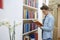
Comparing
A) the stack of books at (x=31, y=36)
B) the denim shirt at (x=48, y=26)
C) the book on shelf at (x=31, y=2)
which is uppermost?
the book on shelf at (x=31, y=2)

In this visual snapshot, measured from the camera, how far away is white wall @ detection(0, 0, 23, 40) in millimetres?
1730

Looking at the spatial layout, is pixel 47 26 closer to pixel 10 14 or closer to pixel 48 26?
pixel 48 26

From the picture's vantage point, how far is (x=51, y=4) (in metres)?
6.41

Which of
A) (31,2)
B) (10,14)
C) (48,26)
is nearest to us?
(10,14)

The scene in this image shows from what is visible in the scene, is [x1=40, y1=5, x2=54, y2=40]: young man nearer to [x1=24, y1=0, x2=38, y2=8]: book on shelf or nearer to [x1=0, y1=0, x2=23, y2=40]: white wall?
[x1=24, y1=0, x2=38, y2=8]: book on shelf

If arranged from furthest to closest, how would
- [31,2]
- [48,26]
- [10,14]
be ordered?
[31,2] → [48,26] → [10,14]

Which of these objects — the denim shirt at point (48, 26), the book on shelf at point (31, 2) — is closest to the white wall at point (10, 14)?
the book on shelf at point (31, 2)

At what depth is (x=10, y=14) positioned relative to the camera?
1.88 metres

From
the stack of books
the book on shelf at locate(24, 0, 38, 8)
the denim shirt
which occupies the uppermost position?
the book on shelf at locate(24, 0, 38, 8)

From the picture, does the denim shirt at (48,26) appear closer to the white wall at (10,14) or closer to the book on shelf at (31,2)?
the book on shelf at (31,2)

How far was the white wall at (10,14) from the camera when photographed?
173 cm

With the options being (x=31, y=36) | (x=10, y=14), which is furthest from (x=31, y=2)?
(x=10, y=14)

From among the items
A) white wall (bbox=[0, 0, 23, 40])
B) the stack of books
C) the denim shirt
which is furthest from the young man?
white wall (bbox=[0, 0, 23, 40])

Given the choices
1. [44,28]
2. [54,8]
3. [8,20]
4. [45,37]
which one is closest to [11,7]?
[8,20]
